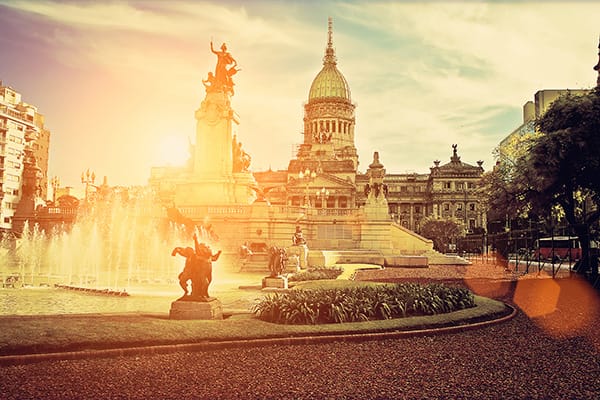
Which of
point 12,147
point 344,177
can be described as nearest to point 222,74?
point 12,147

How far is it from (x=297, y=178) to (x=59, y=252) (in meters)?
69.3

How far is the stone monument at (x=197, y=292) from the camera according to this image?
1473 centimetres

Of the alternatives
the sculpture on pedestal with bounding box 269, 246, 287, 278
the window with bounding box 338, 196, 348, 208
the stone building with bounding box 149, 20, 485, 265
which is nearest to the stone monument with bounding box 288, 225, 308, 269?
the stone building with bounding box 149, 20, 485, 265

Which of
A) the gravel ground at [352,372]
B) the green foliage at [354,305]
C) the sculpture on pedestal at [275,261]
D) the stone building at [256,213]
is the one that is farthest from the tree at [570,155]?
the gravel ground at [352,372]

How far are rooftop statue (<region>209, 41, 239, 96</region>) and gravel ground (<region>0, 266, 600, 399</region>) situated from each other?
37066 mm

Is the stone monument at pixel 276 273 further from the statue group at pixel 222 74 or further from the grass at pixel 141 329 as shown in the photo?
the statue group at pixel 222 74

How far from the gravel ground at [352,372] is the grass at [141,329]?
0.69 meters

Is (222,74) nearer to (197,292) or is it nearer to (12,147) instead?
(197,292)

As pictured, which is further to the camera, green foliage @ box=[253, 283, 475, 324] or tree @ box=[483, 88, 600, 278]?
tree @ box=[483, 88, 600, 278]

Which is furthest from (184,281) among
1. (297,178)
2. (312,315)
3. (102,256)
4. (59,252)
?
(297,178)

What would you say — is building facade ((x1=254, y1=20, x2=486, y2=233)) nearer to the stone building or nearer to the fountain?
the stone building

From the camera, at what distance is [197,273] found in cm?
1534

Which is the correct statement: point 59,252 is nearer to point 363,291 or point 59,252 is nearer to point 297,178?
point 363,291

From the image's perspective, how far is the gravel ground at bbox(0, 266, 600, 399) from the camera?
9.00 metres
